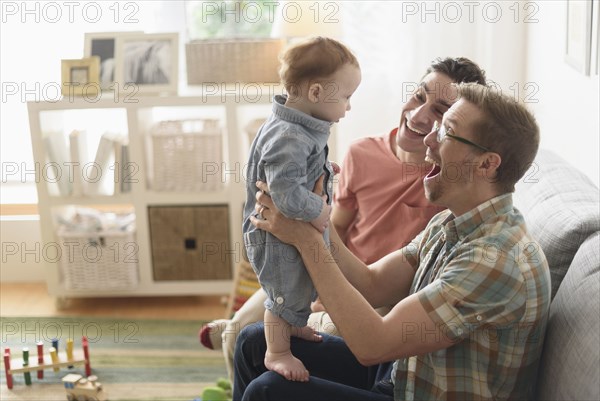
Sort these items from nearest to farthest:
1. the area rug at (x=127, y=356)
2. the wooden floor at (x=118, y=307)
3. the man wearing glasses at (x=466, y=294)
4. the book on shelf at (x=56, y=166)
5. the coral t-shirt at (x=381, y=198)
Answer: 1. the man wearing glasses at (x=466, y=294)
2. the coral t-shirt at (x=381, y=198)
3. the area rug at (x=127, y=356)
4. the book on shelf at (x=56, y=166)
5. the wooden floor at (x=118, y=307)

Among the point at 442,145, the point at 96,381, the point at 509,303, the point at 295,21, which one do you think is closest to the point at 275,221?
the point at 442,145

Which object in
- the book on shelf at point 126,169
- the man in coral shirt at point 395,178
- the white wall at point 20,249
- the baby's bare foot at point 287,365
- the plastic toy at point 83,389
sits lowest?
the plastic toy at point 83,389

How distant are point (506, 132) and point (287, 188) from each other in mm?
463

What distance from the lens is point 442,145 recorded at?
164 cm

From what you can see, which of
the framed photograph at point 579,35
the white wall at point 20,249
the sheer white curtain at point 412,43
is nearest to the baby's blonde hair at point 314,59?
the framed photograph at point 579,35

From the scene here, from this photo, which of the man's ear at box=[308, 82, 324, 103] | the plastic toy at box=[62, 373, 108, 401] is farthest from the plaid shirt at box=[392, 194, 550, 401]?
the plastic toy at box=[62, 373, 108, 401]

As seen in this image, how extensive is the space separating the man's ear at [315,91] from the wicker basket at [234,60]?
1.79m

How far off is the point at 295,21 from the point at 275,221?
1.84 m

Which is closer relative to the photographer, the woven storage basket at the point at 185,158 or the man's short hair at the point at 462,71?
the man's short hair at the point at 462,71

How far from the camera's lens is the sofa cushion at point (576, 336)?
1.41m

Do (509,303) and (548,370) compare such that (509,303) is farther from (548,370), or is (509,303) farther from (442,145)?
(442,145)

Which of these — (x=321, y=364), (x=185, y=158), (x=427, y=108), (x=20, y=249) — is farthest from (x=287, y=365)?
(x=20, y=249)

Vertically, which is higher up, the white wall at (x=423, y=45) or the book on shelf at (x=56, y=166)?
the white wall at (x=423, y=45)

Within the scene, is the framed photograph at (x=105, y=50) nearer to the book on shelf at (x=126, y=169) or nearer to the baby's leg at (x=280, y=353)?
the book on shelf at (x=126, y=169)
